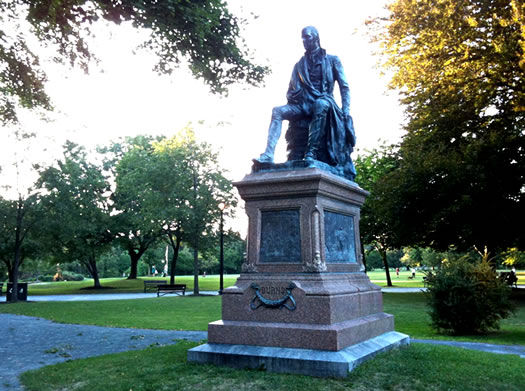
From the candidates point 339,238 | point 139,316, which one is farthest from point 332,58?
point 139,316

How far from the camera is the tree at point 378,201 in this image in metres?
25.3

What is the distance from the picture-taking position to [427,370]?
238 inches

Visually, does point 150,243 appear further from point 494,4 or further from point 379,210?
point 494,4

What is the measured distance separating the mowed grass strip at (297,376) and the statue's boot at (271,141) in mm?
3478

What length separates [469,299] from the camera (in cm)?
1219

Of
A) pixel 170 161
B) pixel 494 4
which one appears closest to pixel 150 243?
pixel 170 161

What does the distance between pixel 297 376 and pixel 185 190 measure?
26.4 metres

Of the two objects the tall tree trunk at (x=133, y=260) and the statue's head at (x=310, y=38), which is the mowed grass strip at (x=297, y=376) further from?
the tall tree trunk at (x=133, y=260)

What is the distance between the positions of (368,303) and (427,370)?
5.69ft

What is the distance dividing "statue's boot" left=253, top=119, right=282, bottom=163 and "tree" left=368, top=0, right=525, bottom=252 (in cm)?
1353

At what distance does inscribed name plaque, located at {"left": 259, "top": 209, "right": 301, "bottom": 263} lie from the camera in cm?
720

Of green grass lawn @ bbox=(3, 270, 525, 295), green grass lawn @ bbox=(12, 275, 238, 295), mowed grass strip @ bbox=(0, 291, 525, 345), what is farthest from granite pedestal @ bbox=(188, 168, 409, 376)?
green grass lawn @ bbox=(12, 275, 238, 295)

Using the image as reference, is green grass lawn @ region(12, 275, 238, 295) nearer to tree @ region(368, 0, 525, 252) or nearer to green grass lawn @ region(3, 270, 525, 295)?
green grass lawn @ region(3, 270, 525, 295)

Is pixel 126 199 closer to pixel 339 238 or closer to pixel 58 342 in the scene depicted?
pixel 58 342
